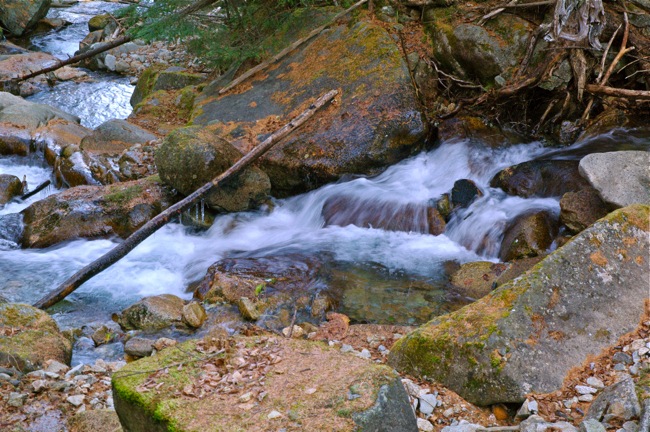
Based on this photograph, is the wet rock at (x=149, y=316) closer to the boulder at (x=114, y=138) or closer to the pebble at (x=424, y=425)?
the pebble at (x=424, y=425)

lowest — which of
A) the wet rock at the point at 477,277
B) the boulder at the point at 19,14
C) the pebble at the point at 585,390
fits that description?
the wet rock at the point at 477,277

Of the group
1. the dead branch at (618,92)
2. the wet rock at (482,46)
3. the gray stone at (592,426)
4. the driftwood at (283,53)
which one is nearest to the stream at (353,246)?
the dead branch at (618,92)

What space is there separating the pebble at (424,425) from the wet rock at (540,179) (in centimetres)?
456

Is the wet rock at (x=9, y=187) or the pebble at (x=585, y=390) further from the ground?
the pebble at (x=585, y=390)

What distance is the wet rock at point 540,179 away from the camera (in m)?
7.29

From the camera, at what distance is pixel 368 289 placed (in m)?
6.50

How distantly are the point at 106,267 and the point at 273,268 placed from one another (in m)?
1.98

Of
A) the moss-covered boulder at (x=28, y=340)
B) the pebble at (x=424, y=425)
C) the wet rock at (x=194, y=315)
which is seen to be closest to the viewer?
the pebble at (x=424, y=425)

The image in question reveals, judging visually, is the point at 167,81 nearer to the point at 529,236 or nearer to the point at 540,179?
the point at 540,179

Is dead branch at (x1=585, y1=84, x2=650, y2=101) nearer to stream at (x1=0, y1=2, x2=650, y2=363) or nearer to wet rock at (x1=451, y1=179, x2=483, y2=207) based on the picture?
stream at (x1=0, y1=2, x2=650, y2=363)

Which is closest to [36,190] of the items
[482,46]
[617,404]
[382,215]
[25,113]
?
[25,113]

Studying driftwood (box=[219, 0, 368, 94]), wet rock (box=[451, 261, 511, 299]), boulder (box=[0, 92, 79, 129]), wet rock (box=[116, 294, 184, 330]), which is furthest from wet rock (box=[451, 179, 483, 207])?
boulder (box=[0, 92, 79, 129])

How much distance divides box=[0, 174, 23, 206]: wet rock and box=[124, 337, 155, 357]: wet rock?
5205 mm

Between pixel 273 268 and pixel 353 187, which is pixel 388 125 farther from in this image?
pixel 273 268
